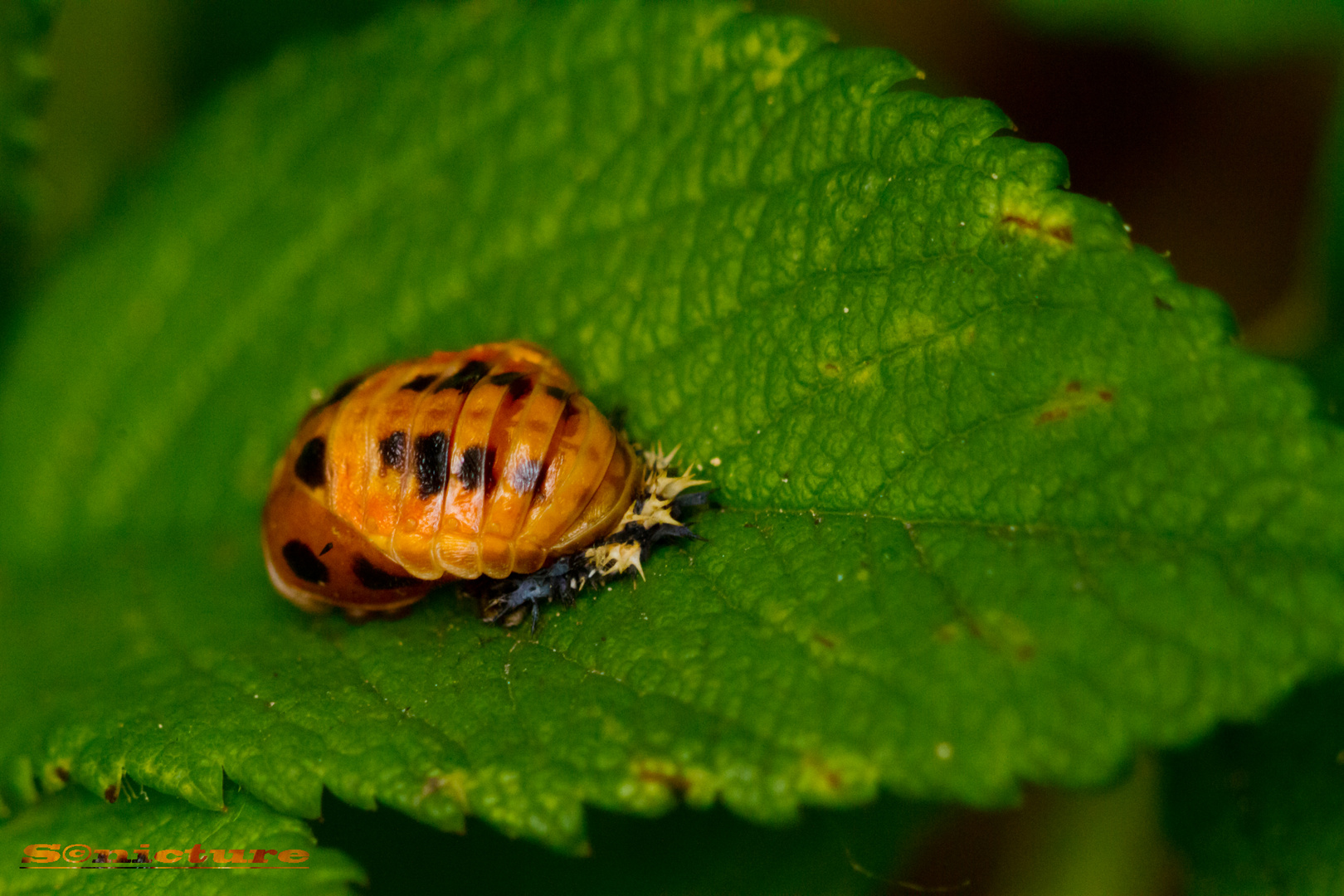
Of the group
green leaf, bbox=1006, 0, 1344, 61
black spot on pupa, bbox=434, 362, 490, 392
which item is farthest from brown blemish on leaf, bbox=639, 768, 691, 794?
green leaf, bbox=1006, 0, 1344, 61

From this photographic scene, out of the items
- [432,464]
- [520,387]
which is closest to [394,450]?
[432,464]

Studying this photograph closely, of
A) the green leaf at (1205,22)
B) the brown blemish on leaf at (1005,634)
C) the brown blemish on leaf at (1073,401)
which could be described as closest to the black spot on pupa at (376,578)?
the brown blemish on leaf at (1005,634)

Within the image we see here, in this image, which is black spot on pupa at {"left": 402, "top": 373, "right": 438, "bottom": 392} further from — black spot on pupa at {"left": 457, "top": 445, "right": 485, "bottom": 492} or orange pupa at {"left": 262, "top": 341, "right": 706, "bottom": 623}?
black spot on pupa at {"left": 457, "top": 445, "right": 485, "bottom": 492}

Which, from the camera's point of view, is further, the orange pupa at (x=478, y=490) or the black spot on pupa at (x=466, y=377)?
the black spot on pupa at (x=466, y=377)

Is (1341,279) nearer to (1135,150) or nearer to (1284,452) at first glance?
(1135,150)

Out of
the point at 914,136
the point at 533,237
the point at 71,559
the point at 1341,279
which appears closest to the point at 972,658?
the point at 914,136

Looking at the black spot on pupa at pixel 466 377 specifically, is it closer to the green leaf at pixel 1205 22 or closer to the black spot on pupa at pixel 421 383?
the black spot on pupa at pixel 421 383
